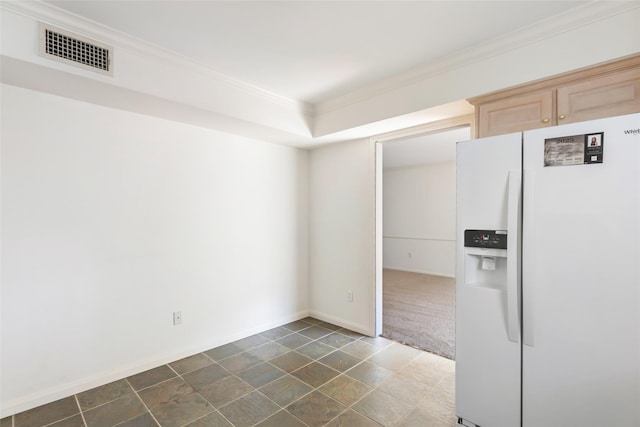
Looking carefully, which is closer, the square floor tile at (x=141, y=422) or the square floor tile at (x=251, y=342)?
the square floor tile at (x=141, y=422)

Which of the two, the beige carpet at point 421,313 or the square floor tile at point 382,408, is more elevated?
the beige carpet at point 421,313

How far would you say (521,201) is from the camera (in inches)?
68.2

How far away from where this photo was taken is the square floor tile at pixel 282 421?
2.05 meters

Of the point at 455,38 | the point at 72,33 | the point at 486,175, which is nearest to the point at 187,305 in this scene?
the point at 72,33

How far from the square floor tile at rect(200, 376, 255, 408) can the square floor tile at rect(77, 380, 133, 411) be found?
63 cm

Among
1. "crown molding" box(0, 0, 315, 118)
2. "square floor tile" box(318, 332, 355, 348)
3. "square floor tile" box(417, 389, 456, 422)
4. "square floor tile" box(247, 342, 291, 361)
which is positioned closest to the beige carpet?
"square floor tile" box(318, 332, 355, 348)

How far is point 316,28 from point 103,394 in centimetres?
317

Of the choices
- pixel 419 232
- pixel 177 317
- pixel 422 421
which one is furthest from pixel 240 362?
pixel 419 232

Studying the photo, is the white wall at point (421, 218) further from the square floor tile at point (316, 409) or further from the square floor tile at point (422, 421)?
the square floor tile at point (316, 409)

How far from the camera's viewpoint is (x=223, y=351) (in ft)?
10.3

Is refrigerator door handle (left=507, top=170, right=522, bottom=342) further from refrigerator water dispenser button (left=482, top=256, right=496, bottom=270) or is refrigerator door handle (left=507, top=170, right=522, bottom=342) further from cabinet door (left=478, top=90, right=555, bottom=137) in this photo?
cabinet door (left=478, top=90, right=555, bottom=137)

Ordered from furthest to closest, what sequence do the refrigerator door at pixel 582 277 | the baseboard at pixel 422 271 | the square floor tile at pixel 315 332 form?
1. the baseboard at pixel 422 271
2. the square floor tile at pixel 315 332
3. the refrigerator door at pixel 582 277

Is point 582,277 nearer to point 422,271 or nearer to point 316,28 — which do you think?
point 316,28

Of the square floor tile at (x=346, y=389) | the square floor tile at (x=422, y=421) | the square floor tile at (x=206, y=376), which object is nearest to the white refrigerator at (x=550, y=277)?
the square floor tile at (x=422, y=421)
